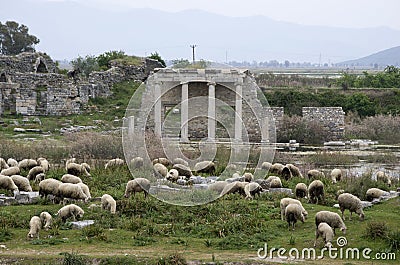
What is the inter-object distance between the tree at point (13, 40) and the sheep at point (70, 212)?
127 feet

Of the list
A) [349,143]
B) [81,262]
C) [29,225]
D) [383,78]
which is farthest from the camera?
[383,78]

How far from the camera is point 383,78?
1905 inches

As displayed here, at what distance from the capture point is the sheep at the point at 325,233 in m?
13.1

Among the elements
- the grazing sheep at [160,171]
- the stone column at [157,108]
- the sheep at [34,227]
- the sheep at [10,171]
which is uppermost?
the stone column at [157,108]

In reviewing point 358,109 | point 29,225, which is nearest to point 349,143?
point 358,109

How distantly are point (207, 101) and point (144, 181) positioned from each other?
21184 mm

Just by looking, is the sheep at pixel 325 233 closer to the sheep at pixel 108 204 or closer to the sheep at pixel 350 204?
the sheep at pixel 350 204


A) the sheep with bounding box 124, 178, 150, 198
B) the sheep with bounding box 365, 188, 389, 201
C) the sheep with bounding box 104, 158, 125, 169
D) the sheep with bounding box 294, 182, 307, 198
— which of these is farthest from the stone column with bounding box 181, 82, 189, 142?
the sheep with bounding box 365, 188, 389, 201

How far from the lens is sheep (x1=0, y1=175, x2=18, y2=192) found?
57.4ft

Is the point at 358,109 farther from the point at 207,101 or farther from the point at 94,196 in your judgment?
the point at 94,196

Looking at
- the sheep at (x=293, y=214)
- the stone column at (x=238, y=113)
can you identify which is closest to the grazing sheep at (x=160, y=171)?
the sheep at (x=293, y=214)

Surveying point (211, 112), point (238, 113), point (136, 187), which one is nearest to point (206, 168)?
point (136, 187)

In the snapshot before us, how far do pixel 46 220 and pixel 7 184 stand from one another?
135 inches

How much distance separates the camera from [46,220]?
1456 cm
